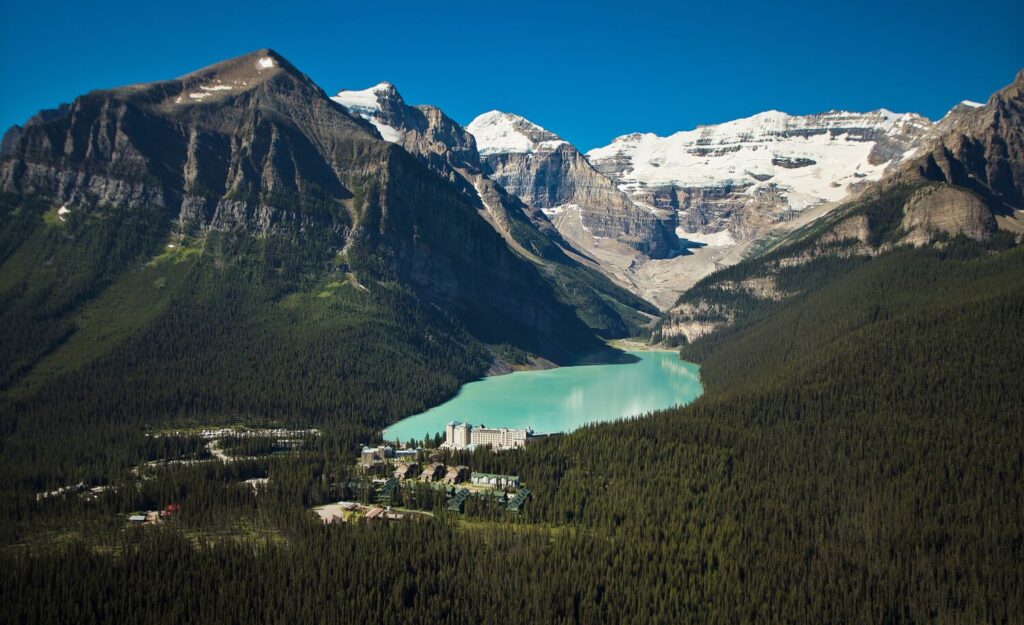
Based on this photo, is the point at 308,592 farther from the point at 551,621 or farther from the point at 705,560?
the point at 705,560

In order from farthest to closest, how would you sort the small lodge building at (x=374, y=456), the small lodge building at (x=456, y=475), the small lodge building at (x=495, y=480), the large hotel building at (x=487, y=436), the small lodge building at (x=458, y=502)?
the large hotel building at (x=487, y=436) < the small lodge building at (x=374, y=456) < the small lodge building at (x=456, y=475) < the small lodge building at (x=495, y=480) < the small lodge building at (x=458, y=502)

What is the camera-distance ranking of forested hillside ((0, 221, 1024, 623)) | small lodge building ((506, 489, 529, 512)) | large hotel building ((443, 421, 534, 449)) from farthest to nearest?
large hotel building ((443, 421, 534, 449)) → small lodge building ((506, 489, 529, 512)) → forested hillside ((0, 221, 1024, 623))

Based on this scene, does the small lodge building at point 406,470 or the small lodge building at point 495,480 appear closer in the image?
the small lodge building at point 495,480

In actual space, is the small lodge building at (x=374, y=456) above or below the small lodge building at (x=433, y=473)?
above

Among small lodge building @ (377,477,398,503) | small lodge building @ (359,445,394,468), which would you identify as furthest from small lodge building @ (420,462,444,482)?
small lodge building @ (359,445,394,468)

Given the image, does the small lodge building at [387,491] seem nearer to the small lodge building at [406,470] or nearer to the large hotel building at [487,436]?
the small lodge building at [406,470]

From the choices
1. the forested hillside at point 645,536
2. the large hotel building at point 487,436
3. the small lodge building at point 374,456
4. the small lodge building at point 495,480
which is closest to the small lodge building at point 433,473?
the small lodge building at point 495,480

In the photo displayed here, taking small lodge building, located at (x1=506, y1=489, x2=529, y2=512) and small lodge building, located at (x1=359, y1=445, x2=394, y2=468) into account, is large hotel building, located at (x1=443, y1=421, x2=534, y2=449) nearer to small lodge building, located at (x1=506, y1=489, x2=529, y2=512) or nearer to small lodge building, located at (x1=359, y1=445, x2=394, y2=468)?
small lodge building, located at (x1=359, y1=445, x2=394, y2=468)

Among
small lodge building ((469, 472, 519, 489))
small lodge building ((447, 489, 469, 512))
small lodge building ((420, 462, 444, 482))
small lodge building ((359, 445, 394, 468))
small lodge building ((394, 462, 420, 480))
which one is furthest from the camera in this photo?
small lodge building ((359, 445, 394, 468))
